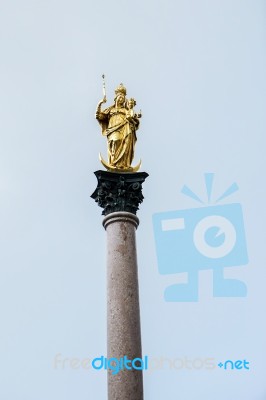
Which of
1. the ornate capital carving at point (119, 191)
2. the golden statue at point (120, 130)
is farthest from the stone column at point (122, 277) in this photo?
the golden statue at point (120, 130)

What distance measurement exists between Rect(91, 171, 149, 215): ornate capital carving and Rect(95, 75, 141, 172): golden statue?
1.14 ft

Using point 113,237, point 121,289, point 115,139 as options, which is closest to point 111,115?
point 115,139

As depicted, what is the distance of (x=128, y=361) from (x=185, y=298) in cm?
569

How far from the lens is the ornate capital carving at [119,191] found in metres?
14.6

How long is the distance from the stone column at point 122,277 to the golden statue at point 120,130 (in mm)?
526

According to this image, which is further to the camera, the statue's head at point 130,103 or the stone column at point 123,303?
the statue's head at point 130,103

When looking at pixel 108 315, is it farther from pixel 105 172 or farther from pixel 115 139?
pixel 115 139

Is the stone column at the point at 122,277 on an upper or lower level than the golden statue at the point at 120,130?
lower

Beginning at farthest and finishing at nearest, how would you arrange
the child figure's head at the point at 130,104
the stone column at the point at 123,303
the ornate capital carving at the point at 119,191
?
1. the child figure's head at the point at 130,104
2. the ornate capital carving at the point at 119,191
3. the stone column at the point at 123,303

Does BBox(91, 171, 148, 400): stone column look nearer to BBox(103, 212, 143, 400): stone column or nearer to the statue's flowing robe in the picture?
BBox(103, 212, 143, 400): stone column

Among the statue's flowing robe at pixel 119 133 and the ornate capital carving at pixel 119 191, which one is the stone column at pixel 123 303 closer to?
the ornate capital carving at pixel 119 191

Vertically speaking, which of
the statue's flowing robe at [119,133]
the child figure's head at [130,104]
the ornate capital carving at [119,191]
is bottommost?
the ornate capital carving at [119,191]

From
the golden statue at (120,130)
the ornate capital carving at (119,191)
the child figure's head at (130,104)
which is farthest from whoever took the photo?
the child figure's head at (130,104)

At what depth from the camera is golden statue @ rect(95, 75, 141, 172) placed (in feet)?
51.1
